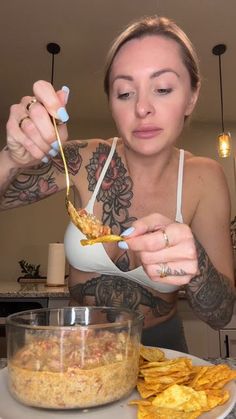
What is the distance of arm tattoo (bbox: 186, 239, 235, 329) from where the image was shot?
0.95 metres

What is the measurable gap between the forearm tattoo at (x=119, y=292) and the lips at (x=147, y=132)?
14.1 inches

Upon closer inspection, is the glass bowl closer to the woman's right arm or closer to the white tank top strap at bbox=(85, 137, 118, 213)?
the woman's right arm

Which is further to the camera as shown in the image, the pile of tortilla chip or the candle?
the candle

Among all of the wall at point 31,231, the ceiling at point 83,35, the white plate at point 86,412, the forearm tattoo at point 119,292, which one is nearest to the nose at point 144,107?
the forearm tattoo at point 119,292

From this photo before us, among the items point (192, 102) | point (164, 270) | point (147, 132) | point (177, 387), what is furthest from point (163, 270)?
point (192, 102)

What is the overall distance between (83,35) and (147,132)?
2.10 metres

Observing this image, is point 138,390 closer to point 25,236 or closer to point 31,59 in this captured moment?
point 31,59

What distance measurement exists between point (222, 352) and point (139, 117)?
2.13 metres

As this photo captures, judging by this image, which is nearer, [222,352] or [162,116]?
[162,116]

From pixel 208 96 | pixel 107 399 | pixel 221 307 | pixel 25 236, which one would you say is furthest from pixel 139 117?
pixel 25 236

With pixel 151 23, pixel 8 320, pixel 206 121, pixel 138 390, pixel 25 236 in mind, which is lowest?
pixel 138 390

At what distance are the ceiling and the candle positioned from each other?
151 centimetres

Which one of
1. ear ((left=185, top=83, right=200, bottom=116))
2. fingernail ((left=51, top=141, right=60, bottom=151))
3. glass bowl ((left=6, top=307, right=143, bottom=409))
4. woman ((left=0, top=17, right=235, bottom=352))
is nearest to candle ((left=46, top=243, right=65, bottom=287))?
woman ((left=0, top=17, right=235, bottom=352))

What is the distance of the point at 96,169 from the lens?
47.1 inches
